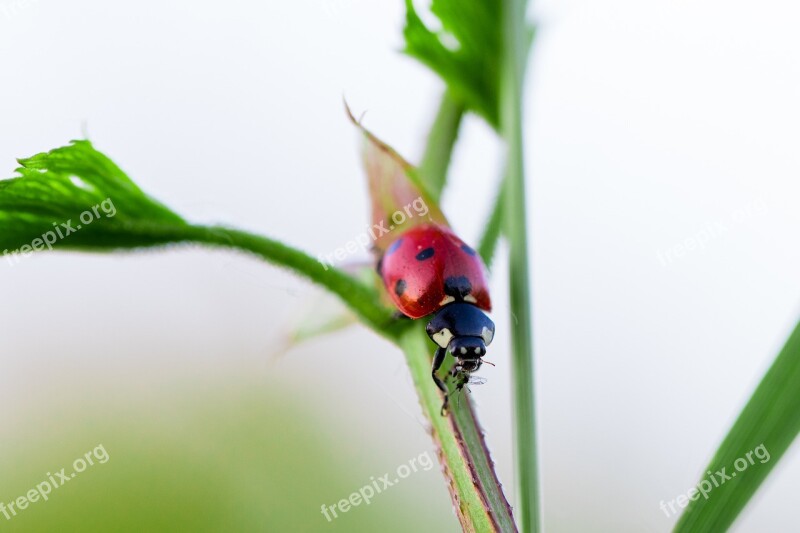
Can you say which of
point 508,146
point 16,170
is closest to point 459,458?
point 508,146

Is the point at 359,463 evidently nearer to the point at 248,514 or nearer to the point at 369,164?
the point at 248,514

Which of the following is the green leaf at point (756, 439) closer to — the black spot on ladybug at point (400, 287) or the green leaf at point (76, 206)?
the black spot on ladybug at point (400, 287)

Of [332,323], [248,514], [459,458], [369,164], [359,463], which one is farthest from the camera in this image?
[359,463]

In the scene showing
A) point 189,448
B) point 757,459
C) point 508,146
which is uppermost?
point 189,448

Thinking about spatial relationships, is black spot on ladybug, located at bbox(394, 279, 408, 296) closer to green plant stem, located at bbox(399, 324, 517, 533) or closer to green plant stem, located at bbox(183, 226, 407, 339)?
green plant stem, located at bbox(183, 226, 407, 339)

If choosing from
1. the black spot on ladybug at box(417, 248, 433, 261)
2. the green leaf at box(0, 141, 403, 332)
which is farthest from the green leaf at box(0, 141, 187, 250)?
the black spot on ladybug at box(417, 248, 433, 261)
